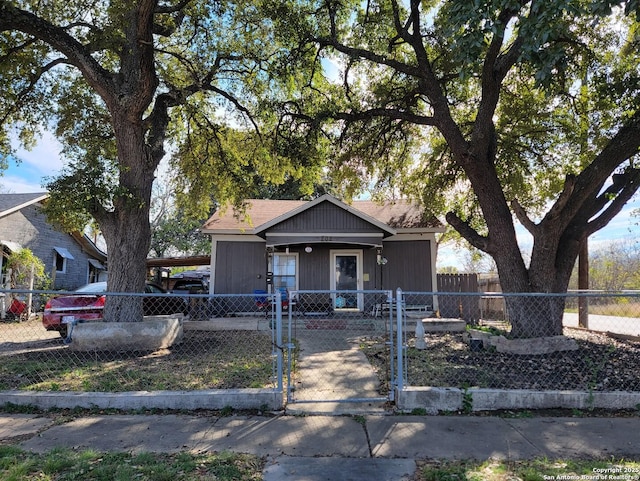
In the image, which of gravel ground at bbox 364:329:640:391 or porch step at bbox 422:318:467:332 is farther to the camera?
porch step at bbox 422:318:467:332

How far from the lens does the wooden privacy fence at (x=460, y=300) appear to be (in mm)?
13961

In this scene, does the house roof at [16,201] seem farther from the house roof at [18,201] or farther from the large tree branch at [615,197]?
the large tree branch at [615,197]

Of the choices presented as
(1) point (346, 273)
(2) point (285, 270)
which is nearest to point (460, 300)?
(1) point (346, 273)

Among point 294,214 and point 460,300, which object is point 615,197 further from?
point 294,214

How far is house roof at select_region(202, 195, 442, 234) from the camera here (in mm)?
13284

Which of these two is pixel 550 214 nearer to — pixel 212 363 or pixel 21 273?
pixel 212 363

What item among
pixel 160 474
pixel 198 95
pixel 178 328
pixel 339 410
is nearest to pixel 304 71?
pixel 198 95

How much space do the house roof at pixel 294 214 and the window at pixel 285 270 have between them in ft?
4.76

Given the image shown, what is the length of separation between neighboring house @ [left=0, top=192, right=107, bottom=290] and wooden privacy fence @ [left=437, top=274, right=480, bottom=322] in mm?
14623

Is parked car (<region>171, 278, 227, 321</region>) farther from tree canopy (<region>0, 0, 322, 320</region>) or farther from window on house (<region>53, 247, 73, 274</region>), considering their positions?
window on house (<region>53, 247, 73, 274</region>)

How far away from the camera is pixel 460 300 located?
14.3 metres

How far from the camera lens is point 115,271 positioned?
8.23m

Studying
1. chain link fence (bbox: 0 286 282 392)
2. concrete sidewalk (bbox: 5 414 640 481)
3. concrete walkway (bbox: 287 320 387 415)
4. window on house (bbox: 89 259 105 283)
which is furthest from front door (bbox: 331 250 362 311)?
window on house (bbox: 89 259 105 283)

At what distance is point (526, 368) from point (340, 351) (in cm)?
340
